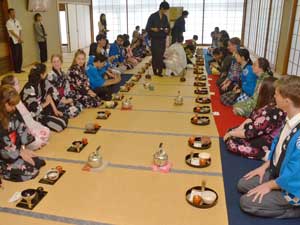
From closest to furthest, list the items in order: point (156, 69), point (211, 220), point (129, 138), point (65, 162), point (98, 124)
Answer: point (211, 220) < point (65, 162) < point (129, 138) < point (98, 124) < point (156, 69)

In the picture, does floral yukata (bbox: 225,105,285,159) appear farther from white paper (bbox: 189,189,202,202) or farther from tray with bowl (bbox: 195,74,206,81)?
tray with bowl (bbox: 195,74,206,81)

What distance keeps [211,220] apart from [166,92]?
11.0ft

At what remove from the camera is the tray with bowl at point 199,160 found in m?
2.52

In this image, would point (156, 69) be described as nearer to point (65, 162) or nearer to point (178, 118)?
point (178, 118)

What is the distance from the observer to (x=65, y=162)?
2631mm

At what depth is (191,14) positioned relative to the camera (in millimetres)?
12406

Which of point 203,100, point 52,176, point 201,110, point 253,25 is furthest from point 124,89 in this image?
point 253,25

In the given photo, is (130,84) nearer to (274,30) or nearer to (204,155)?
(204,155)

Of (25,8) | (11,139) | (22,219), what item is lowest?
(22,219)

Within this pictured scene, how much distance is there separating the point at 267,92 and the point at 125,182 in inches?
57.7

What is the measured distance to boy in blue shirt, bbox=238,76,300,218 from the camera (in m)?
1.67

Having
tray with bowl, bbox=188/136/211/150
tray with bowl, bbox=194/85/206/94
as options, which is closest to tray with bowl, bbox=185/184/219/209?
tray with bowl, bbox=188/136/211/150

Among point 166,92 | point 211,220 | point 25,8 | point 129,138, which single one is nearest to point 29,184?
point 129,138

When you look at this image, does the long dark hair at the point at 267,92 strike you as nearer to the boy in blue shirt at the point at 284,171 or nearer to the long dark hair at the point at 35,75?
the boy in blue shirt at the point at 284,171
